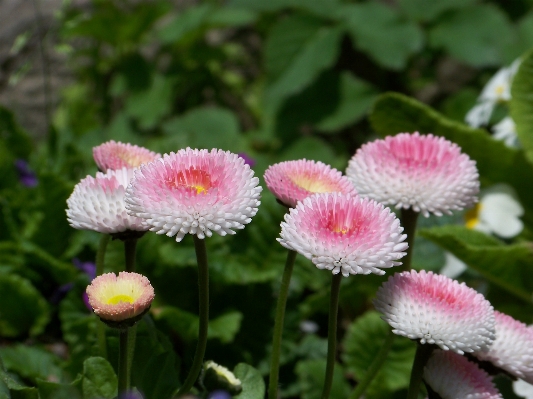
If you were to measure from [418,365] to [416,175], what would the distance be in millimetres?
263

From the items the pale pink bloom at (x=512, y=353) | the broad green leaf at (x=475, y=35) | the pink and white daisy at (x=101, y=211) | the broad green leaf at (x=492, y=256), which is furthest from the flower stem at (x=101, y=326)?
the broad green leaf at (x=475, y=35)

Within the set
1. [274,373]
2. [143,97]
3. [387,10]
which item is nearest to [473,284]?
[274,373]

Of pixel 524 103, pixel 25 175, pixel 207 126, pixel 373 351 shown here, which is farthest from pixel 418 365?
pixel 207 126

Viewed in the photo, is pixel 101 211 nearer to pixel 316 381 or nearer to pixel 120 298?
pixel 120 298

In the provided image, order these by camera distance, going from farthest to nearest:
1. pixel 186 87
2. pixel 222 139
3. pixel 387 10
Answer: pixel 186 87 → pixel 387 10 → pixel 222 139

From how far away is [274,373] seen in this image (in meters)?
0.94

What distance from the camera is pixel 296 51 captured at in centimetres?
269

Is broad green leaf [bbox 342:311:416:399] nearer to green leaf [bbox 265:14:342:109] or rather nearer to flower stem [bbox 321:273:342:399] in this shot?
Result: flower stem [bbox 321:273:342:399]

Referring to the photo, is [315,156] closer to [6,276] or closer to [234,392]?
[6,276]

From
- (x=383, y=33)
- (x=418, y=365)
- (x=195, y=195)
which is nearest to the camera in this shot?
(x=195, y=195)

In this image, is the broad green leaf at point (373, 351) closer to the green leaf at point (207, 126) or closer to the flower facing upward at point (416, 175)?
the flower facing upward at point (416, 175)

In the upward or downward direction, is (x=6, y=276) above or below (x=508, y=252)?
below

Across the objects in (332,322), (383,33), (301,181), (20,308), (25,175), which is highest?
(301,181)

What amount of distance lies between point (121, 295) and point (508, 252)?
37.5 inches
